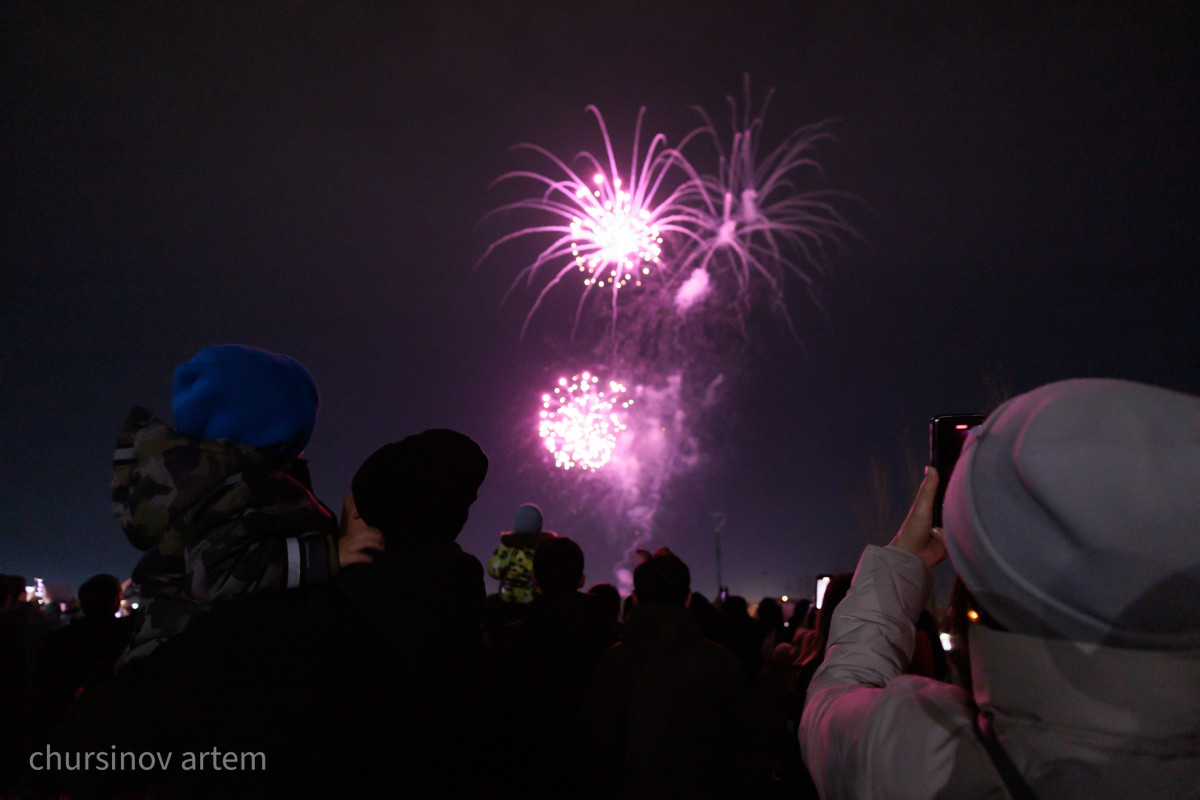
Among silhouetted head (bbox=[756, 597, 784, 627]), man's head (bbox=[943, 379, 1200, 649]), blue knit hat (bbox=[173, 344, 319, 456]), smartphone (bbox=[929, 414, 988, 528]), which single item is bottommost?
silhouetted head (bbox=[756, 597, 784, 627])

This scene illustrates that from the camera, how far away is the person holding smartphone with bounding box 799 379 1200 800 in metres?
0.99

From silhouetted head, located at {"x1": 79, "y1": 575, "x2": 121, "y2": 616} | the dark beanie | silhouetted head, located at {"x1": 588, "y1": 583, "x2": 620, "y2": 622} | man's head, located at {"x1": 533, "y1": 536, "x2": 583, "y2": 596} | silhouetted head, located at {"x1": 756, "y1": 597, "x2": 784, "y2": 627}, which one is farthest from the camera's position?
silhouetted head, located at {"x1": 756, "y1": 597, "x2": 784, "y2": 627}

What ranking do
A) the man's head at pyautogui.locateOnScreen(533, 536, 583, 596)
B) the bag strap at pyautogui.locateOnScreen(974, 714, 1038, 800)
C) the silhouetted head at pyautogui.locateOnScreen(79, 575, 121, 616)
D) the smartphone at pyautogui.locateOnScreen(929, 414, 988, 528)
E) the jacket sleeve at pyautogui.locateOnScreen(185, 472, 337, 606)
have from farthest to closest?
the silhouetted head at pyautogui.locateOnScreen(79, 575, 121, 616) < the man's head at pyautogui.locateOnScreen(533, 536, 583, 596) < the smartphone at pyautogui.locateOnScreen(929, 414, 988, 528) < the jacket sleeve at pyautogui.locateOnScreen(185, 472, 337, 606) < the bag strap at pyautogui.locateOnScreen(974, 714, 1038, 800)

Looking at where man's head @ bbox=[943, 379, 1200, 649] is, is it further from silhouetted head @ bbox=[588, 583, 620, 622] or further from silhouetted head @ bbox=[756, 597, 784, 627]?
silhouetted head @ bbox=[756, 597, 784, 627]

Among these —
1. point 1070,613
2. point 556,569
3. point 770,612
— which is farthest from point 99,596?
point 770,612

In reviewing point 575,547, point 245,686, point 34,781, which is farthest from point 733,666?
point 34,781

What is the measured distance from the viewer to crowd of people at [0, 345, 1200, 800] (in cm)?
103

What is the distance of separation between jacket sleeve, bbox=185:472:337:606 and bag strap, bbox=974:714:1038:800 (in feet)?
5.54

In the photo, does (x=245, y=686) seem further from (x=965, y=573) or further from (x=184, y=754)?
(x=965, y=573)

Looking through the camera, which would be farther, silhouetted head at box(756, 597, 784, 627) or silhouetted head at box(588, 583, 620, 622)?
silhouetted head at box(756, 597, 784, 627)

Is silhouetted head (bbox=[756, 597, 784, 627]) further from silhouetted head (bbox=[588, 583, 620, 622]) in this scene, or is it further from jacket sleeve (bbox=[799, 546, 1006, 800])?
jacket sleeve (bbox=[799, 546, 1006, 800])

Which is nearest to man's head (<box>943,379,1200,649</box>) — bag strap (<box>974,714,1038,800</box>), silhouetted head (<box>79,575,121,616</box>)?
bag strap (<box>974,714,1038,800</box>)

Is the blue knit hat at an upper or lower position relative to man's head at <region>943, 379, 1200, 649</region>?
upper

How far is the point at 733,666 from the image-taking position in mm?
3863
